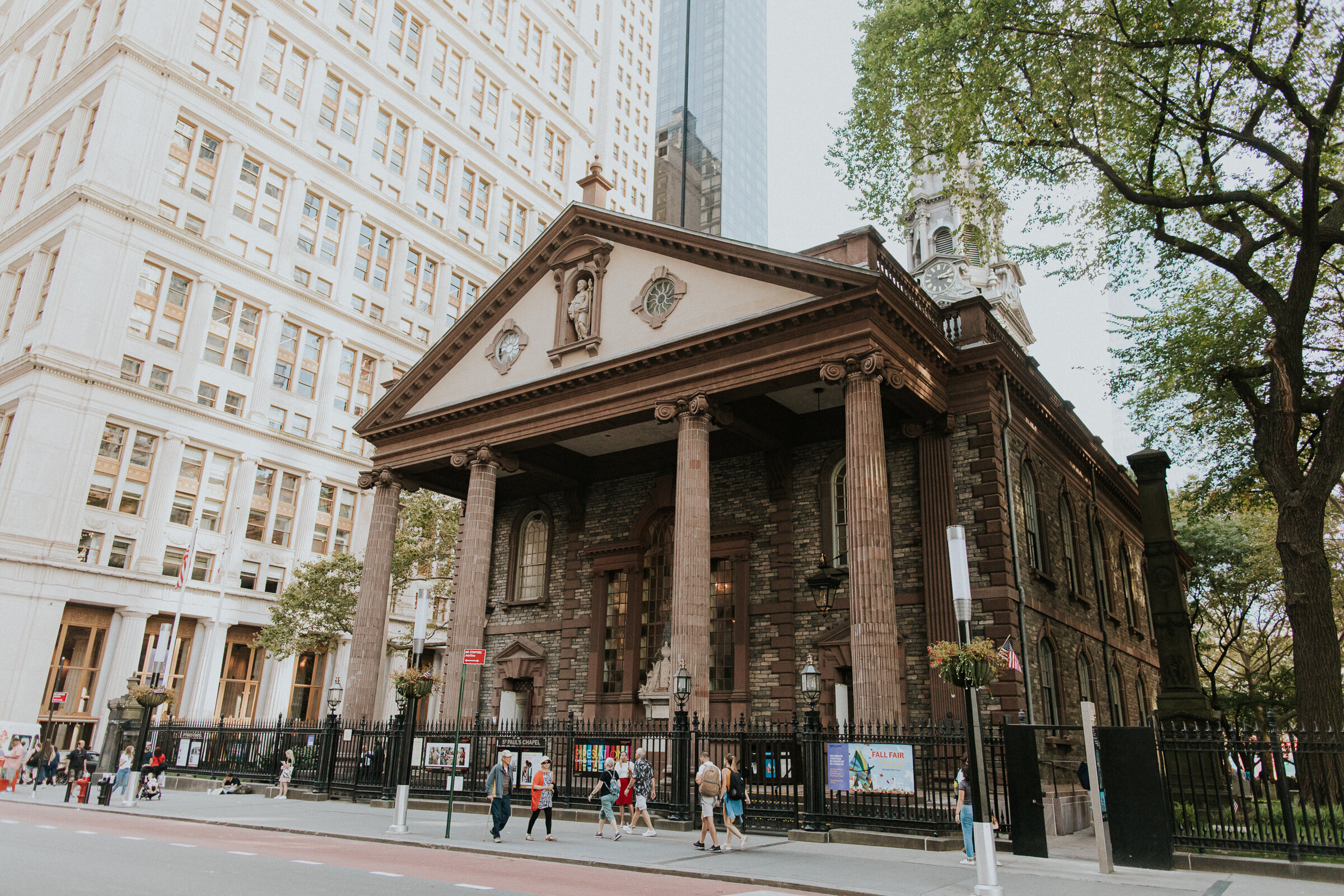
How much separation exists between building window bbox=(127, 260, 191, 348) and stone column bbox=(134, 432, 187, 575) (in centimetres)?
551

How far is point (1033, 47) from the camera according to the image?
63.5 feet

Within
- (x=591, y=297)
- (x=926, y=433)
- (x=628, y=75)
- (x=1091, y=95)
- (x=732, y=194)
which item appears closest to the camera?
(x=1091, y=95)

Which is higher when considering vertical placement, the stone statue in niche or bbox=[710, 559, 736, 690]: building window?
the stone statue in niche

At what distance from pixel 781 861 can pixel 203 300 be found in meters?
45.9

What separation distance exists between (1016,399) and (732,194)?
9792 cm

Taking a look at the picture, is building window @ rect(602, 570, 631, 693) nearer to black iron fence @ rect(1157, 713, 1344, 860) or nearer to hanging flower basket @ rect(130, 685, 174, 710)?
hanging flower basket @ rect(130, 685, 174, 710)

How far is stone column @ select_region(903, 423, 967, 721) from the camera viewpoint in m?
20.3

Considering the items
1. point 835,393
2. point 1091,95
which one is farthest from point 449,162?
point 1091,95

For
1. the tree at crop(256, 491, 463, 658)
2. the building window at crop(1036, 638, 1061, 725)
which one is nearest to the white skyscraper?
the tree at crop(256, 491, 463, 658)

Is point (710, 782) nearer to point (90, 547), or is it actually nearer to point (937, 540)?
point (937, 540)

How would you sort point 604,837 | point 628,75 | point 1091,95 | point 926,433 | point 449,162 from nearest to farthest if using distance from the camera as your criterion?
point 604,837
point 1091,95
point 926,433
point 449,162
point 628,75

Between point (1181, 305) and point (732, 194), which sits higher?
point (732, 194)

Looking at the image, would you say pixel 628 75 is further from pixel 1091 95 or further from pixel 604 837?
pixel 604 837

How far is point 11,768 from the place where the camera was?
88.3ft
